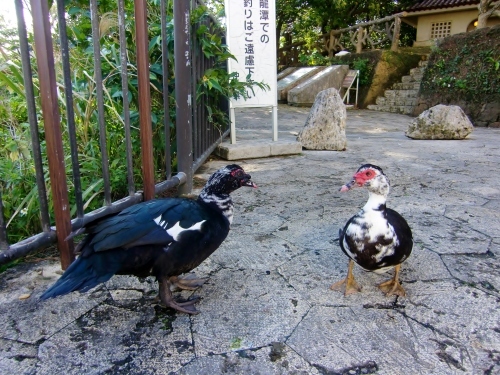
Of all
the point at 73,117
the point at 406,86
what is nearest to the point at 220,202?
the point at 73,117

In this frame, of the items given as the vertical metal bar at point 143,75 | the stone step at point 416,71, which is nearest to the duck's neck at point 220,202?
the vertical metal bar at point 143,75

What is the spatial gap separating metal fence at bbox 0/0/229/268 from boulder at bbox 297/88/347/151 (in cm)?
245

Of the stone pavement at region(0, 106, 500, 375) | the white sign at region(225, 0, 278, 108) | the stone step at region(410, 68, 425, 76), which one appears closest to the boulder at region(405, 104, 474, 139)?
the white sign at region(225, 0, 278, 108)

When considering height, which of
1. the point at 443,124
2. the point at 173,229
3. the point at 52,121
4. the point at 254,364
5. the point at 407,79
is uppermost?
the point at 407,79

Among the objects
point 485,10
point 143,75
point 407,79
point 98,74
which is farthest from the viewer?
point 407,79

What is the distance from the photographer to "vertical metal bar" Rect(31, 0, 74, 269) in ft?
6.05

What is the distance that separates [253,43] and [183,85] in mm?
2483

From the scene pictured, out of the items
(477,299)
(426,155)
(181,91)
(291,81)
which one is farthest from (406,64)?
(477,299)

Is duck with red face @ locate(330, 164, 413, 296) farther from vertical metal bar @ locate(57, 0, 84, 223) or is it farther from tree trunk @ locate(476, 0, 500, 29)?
tree trunk @ locate(476, 0, 500, 29)

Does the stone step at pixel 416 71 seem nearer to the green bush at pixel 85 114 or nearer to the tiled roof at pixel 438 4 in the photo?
the tiled roof at pixel 438 4

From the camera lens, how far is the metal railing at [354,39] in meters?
15.8

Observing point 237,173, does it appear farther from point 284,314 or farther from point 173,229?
point 284,314

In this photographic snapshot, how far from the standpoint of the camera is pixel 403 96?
13.2m

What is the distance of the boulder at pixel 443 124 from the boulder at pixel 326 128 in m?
2.03
